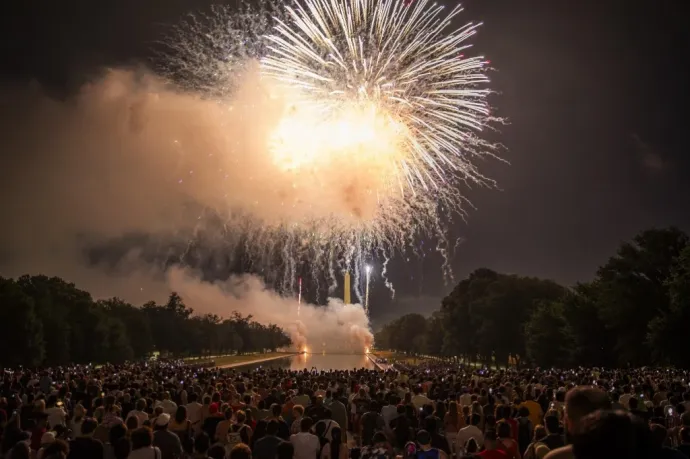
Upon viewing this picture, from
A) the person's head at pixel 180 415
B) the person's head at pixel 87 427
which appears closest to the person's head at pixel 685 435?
the person's head at pixel 180 415

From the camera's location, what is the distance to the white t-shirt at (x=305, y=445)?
9922mm

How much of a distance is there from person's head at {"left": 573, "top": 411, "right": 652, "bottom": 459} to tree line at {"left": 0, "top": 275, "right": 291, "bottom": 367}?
7605 centimetres

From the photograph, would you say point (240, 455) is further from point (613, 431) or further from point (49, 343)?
point (49, 343)

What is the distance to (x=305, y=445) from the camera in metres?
9.98

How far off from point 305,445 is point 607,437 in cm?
706

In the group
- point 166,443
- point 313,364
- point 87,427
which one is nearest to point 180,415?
point 87,427

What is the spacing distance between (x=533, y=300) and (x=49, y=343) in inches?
3055

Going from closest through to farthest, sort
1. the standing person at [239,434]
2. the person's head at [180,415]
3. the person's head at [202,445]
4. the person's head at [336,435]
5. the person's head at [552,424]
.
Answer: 1. the person's head at [202,445]
2. the person's head at [552,424]
3. the person's head at [336,435]
4. the standing person at [239,434]
5. the person's head at [180,415]

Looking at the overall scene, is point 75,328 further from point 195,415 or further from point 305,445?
point 305,445

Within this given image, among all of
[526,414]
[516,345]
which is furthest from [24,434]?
[516,345]

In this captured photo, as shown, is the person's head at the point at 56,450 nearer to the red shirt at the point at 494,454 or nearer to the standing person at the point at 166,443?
the standing person at the point at 166,443

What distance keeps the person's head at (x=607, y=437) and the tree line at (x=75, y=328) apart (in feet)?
250

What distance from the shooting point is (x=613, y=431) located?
366 centimetres

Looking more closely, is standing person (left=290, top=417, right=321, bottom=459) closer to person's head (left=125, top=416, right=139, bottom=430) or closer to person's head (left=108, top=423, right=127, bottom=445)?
person's head (left=108, top=423, right=127, bottom=445)
